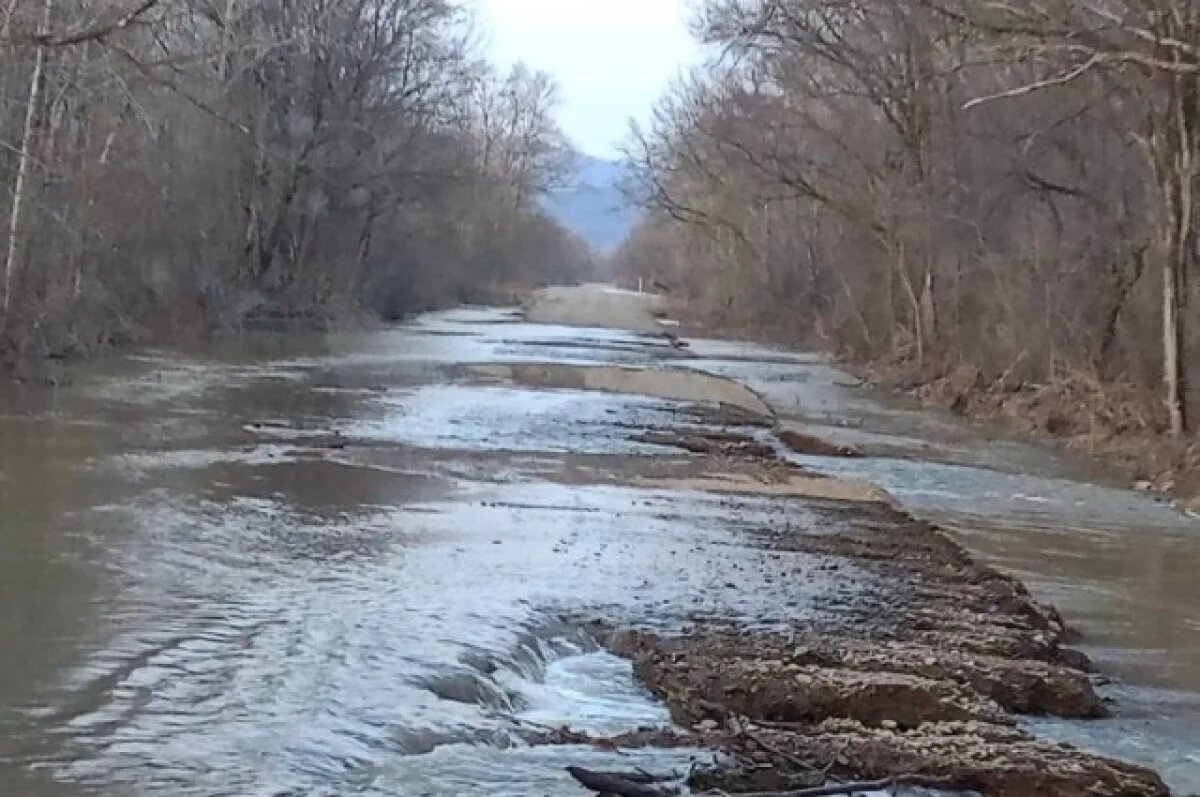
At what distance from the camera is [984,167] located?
33.5m

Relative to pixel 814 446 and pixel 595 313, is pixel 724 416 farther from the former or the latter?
pixel 595 313

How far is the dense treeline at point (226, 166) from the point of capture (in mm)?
28562

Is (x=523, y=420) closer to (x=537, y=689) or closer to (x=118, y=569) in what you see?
(x=118, y=569)

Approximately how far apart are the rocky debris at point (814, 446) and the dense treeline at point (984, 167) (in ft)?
14.8

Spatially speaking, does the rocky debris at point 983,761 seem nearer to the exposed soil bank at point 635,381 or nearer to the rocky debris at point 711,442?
the rocky debris at point 711,442

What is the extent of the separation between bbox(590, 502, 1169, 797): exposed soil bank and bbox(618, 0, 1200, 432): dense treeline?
28.8 ft

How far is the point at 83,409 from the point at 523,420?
651 centimetres

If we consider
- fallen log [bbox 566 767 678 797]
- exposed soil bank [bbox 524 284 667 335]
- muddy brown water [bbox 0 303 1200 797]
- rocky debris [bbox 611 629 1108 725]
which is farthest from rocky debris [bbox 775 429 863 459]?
exposed soil bank [bbox 524 284 667 335]

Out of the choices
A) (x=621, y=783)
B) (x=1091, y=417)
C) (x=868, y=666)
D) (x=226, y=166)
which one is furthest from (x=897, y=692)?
(x=226, y=166)

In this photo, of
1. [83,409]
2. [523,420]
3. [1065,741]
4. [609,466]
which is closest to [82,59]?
[83,409]

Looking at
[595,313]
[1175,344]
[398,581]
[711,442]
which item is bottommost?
[398,581]

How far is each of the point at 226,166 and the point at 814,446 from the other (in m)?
30.3

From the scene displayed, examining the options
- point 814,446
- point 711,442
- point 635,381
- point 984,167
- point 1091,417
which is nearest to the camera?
point 711,442

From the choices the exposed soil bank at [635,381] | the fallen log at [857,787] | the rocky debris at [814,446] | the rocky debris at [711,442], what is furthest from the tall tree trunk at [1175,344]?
the fallen log at [857,787]
